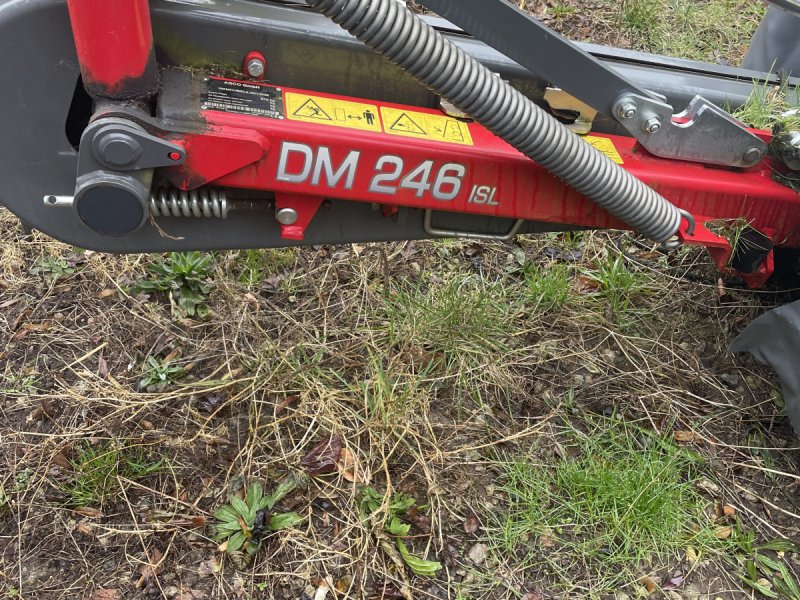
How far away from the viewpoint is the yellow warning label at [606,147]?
68.6 inches

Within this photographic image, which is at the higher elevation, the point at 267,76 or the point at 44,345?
the point at 267,76

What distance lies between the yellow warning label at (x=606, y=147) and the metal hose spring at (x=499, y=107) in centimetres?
10

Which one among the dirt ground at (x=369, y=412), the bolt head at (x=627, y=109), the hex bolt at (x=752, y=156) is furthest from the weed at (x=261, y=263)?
the hex bolt at (x=752, y=156)

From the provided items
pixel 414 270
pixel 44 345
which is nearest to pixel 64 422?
pixel 44 345

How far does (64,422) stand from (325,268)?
964 mm

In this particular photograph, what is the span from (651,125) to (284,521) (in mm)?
1306

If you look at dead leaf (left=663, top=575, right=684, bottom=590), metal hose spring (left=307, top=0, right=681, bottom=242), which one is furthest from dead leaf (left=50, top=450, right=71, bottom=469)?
dead leaf (left=663, top=575, right=684, bottom=590)

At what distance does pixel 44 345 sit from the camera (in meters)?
2.33

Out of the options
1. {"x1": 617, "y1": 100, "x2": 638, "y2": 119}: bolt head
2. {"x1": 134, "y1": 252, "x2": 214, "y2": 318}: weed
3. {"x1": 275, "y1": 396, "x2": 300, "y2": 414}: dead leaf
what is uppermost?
{"x1": 617, "y1": 100, "x2": 638, "y2": 119}: bolt head

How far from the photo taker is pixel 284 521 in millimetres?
1923

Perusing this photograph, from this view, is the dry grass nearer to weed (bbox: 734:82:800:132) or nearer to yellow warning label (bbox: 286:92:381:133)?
weed (bbox: 734:82:800:132)

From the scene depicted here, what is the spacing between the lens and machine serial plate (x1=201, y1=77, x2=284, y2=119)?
151cm

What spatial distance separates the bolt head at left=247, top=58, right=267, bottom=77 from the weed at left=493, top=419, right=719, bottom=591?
1211 millimetres

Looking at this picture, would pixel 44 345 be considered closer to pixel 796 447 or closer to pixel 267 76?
pixel 267 76
